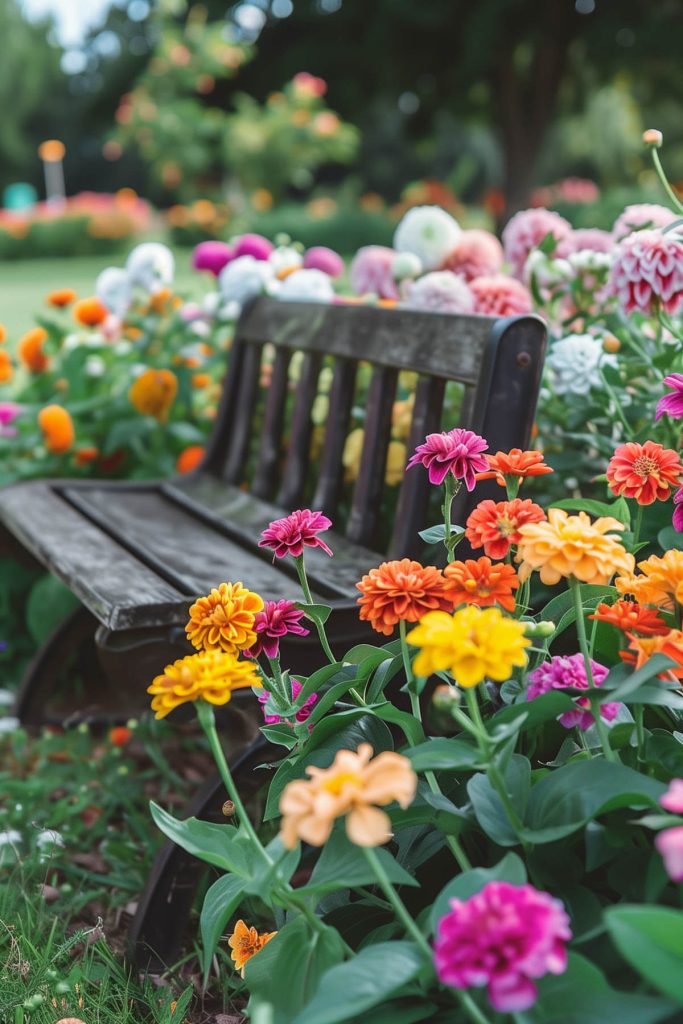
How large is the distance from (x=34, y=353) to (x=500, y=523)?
7.50 feet

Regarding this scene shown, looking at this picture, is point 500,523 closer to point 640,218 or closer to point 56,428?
point 640,218

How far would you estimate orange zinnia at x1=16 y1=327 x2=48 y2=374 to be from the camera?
10.2ft

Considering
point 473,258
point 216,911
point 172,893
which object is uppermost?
point 473,258

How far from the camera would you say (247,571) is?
1943mm

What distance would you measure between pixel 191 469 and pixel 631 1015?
6.83 feet

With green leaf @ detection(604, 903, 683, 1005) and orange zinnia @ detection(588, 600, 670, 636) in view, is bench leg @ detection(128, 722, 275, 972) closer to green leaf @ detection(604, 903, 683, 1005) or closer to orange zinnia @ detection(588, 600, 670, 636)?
orange zinnia @ detection(588, 600, 670, 636)

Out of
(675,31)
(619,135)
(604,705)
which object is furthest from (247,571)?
(619,135)

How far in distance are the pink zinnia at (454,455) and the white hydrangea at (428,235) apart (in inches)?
50.6

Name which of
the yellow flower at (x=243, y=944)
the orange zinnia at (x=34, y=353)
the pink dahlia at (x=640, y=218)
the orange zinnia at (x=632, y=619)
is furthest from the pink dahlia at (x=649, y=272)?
the orange zinnia at (x=34, y=353)

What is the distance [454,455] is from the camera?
1232mm

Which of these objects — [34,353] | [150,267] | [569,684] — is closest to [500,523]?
[569,684]

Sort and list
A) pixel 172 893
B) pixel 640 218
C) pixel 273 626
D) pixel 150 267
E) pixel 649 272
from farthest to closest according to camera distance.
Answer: pixel 150 267 → pixel 640 218 → pixel 649 272 → pixel 172 893 → pixel 273 626

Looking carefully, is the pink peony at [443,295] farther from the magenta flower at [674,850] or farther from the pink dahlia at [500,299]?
the magenta flower at [674,850]

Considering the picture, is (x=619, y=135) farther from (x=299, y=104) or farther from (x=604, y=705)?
(x=604, y=705)
